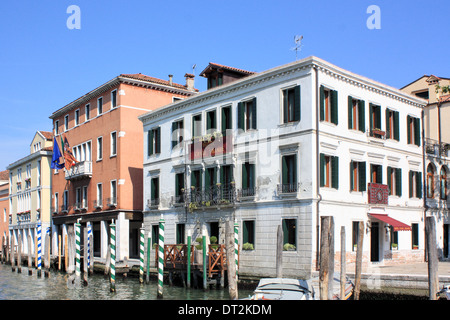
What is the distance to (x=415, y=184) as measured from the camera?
27.8m

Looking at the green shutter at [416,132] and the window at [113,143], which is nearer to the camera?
the green shutter at [416,132]

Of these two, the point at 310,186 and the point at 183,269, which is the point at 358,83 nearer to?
the point at 310,186

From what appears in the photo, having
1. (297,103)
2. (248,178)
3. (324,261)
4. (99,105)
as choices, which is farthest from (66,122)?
(324,261)

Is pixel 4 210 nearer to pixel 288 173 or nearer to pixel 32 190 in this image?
pixel 32 190

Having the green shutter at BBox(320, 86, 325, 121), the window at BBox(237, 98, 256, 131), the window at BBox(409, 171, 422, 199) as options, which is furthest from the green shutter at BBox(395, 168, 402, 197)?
the window at BBox(237, 98, 256, 131)

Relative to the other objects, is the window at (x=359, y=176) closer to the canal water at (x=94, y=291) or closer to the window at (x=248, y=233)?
the window at (x=248, y=233)

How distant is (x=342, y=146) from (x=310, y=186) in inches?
110

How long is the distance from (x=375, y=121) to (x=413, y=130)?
3648 millimetres

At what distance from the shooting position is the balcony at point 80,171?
1462 inches

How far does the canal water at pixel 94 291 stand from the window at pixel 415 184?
10112 millimetres

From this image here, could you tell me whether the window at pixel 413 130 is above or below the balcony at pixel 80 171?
above

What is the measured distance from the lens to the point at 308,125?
21766 mm

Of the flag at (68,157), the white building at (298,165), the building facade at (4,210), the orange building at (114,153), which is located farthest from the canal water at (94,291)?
the building facade at (4,210)
